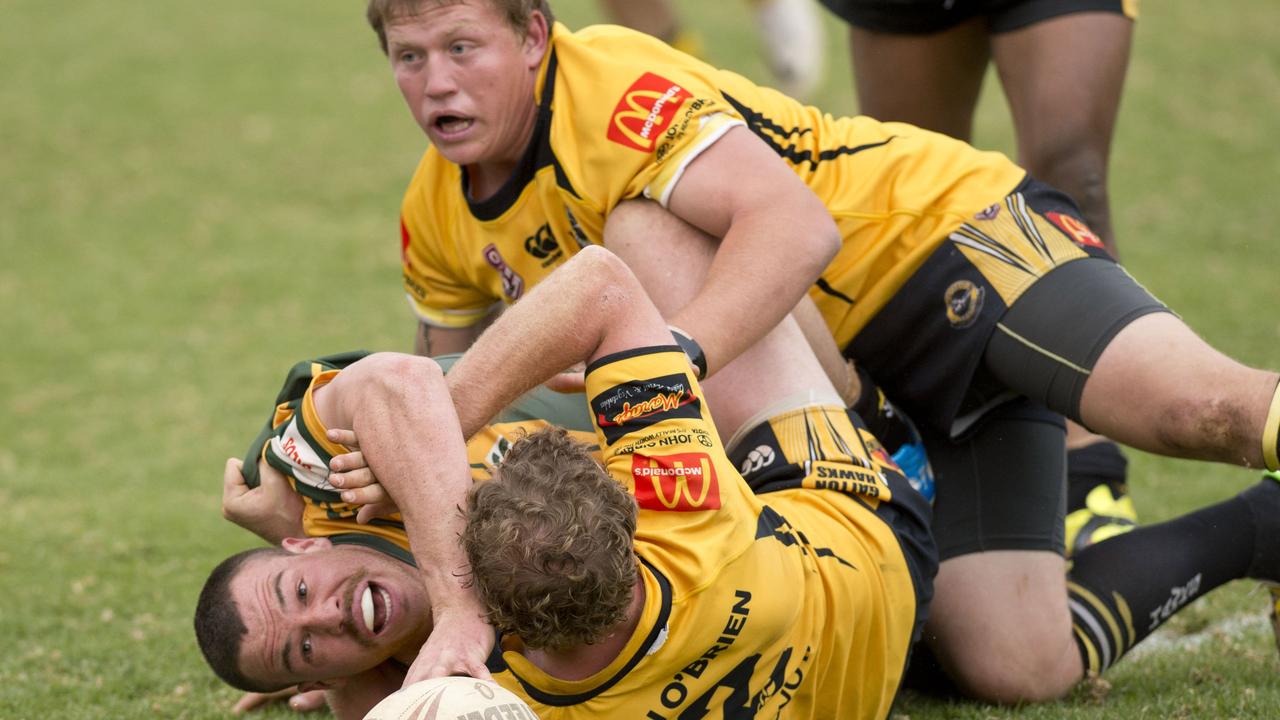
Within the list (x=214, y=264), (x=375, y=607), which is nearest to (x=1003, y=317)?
(x=375, y=607)

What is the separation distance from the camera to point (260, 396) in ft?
26.0

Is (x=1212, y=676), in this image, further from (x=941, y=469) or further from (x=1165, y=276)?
(x=1165, y=276)

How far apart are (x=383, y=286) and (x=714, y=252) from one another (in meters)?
6.29

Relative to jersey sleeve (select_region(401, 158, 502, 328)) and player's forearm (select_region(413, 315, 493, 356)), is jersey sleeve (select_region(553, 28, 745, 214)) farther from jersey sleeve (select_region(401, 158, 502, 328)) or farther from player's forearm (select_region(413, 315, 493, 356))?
player's forearm (select_region(413, 315, 493, 356))

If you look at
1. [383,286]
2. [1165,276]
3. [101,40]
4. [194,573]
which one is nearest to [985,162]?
[194,573]

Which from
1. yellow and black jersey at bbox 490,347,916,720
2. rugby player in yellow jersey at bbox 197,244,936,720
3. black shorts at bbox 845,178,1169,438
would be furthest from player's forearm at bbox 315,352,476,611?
black shorts at bbox 845,178,1169,438

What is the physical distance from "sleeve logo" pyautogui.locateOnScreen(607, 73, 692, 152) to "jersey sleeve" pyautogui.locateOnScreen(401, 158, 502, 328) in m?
0.78

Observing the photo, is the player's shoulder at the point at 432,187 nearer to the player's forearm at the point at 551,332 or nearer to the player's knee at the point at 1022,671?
the player's forearm at the point at 551,332

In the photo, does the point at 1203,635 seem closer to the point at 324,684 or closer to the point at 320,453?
the point at 324,684

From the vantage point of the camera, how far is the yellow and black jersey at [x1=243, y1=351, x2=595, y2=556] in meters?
3.54

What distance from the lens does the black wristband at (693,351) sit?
3.46 metres

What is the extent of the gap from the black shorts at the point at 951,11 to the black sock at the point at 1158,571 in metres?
1.73

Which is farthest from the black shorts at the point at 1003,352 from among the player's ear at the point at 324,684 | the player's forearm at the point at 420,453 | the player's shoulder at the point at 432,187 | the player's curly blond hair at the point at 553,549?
the player's ear at the point at 324,684

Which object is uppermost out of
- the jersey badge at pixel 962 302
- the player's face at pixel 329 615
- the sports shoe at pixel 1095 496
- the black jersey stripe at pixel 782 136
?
the black jersey stripe at pixel 782 136
